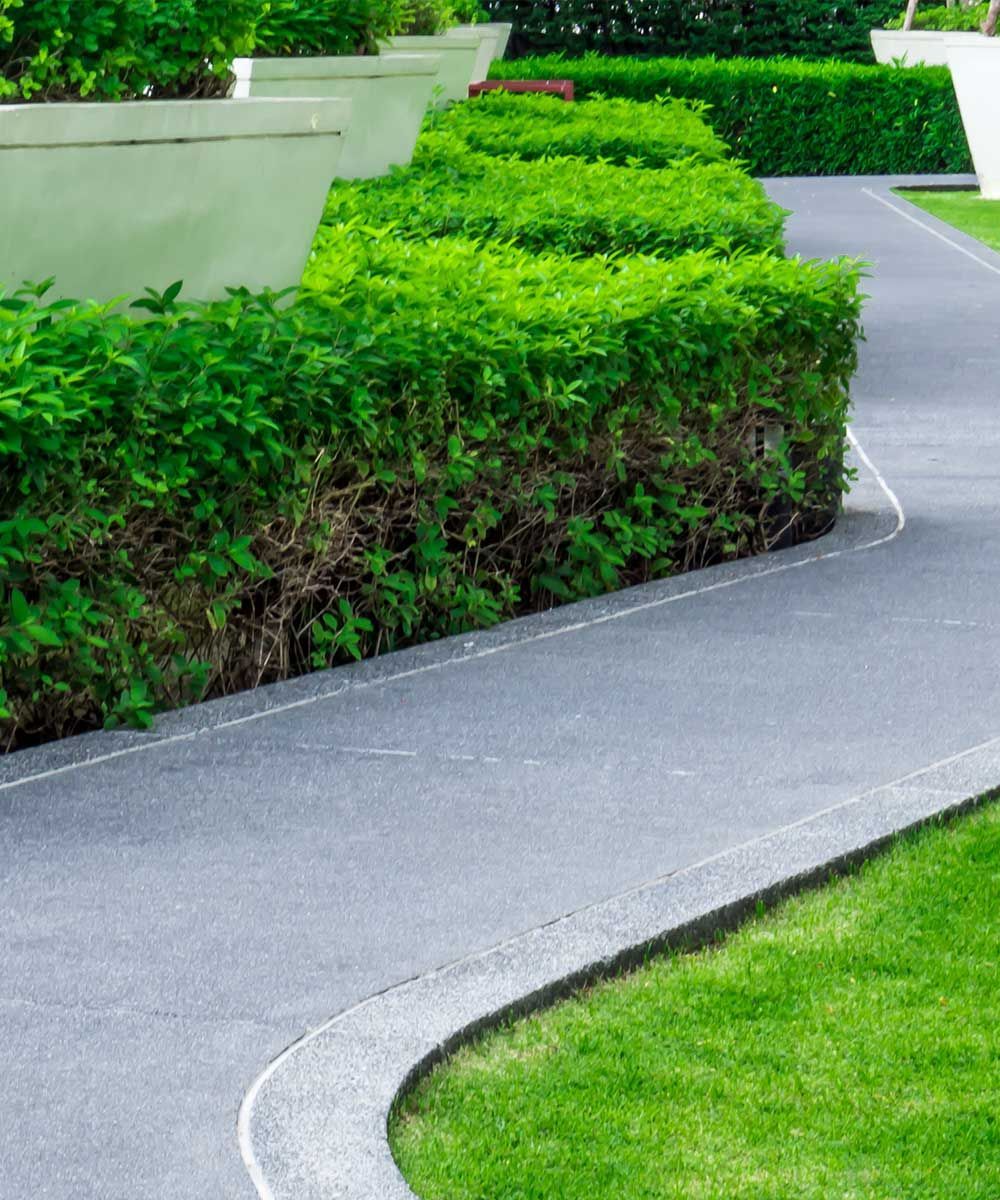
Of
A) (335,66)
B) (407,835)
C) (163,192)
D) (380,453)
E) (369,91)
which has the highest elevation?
(163,192)

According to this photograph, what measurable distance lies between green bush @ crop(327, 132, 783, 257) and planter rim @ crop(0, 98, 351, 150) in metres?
2.59

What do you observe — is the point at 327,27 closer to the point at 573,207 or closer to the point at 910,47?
the point at 573,207

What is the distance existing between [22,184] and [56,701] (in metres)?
1.49

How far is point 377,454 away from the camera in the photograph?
6.19m

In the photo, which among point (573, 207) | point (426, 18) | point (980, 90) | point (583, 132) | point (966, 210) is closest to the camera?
point (573, 207)

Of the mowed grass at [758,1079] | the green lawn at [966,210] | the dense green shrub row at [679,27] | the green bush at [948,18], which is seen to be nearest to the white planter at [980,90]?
the green lawn at [966,210]

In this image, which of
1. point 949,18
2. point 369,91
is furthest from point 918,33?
point 369,91

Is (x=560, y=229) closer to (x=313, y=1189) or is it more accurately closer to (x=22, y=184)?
(x=22, y=184)

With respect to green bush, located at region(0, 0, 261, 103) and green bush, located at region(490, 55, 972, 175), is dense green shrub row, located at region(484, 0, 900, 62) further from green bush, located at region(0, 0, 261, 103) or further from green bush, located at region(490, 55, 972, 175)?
green bush, located at region(0, 0, 261, 103)

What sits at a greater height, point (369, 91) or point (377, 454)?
point (369, 91)

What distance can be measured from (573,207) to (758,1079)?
7219mm

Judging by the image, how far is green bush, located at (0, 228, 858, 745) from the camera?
533 centimetres

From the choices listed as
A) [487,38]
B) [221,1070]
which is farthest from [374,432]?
[487,38]

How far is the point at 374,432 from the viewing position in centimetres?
604
